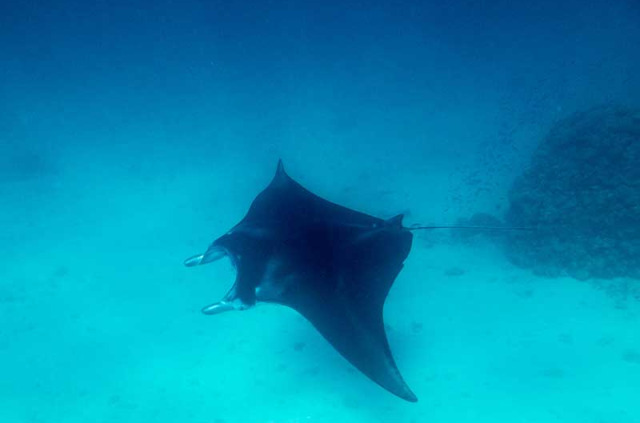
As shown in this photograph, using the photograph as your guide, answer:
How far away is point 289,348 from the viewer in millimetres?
8453

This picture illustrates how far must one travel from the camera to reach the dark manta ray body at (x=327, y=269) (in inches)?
140

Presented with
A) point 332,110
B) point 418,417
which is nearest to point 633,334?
point 418,417

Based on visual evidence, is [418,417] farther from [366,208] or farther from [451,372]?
[366,208]

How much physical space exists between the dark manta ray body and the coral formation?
656 cm

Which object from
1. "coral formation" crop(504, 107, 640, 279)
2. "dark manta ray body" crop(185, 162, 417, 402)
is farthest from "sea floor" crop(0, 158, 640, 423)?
"dark manta ray body" crop(185, 162, 417, 402)

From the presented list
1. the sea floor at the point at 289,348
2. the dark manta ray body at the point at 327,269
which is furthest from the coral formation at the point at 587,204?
the dark manta ray body at the point at 327,269

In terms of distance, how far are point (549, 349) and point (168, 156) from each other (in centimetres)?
2156

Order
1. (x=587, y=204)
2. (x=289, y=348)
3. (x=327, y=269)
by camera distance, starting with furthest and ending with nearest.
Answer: (x=587, y=204) < (x=289, y=348) < (x=327, y=269)

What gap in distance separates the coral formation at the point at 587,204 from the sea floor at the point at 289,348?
1.57 feet

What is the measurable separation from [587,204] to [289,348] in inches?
305

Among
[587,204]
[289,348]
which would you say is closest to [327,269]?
[289,348]

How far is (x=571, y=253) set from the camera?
8961 millimetres

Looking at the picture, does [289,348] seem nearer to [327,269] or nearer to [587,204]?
[327,269]

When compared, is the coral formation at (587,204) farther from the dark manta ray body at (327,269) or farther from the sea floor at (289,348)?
the dark manta ray body at (327,269)
